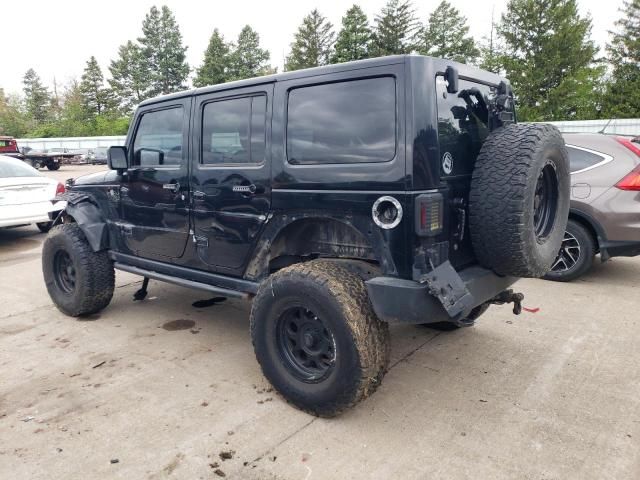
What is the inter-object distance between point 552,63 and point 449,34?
48.0 feet

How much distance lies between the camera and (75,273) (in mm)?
4645

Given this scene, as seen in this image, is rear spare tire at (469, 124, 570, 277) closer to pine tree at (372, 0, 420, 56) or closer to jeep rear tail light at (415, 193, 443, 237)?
jeep rear tail light at (415, 193, 443, 237)

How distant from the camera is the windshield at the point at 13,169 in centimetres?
826

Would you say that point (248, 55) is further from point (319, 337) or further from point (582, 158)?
point (319, 337)

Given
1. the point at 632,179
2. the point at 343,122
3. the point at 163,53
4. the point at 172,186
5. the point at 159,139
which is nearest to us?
the point at 343,122

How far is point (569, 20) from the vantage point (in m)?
38.3

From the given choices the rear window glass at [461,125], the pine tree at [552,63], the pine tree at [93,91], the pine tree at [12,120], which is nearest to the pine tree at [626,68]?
the pine tree at [552,63]

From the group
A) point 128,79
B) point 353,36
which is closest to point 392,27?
point 353,36

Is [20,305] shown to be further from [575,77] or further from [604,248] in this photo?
[575,77]

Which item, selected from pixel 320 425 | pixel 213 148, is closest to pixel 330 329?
pixel 320 425

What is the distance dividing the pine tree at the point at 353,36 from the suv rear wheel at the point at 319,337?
43.6 meters

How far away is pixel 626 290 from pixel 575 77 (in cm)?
3792

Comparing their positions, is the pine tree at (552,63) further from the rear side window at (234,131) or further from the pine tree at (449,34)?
the rear side window at (234,131)

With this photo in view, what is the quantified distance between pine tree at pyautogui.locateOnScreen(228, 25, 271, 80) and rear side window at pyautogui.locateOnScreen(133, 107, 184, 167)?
176 feet
